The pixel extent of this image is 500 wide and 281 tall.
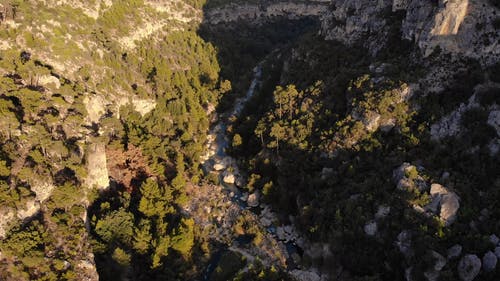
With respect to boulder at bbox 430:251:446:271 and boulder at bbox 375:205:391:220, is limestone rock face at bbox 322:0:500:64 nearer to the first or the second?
boulder at bbox 375:205:391:220

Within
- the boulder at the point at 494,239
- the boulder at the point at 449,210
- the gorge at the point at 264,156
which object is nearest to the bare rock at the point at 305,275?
the gorge at the point at 264,156

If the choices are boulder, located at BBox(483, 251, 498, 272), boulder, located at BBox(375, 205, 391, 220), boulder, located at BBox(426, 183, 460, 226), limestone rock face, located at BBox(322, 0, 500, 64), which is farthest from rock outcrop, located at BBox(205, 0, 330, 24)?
boulder, located at BBox(483, 251, 498, 272)

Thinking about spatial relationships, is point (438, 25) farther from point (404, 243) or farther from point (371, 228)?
point (404, 243)

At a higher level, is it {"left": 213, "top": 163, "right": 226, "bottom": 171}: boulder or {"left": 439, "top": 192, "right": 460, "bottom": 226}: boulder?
{"left": 439, "top": 192, "right": 460, "bottom": 226}: boulder

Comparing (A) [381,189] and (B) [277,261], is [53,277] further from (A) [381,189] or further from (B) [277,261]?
(A) [381,189]

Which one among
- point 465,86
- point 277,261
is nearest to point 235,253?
point 277,261

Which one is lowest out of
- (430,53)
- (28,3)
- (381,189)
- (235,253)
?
(235,253)
